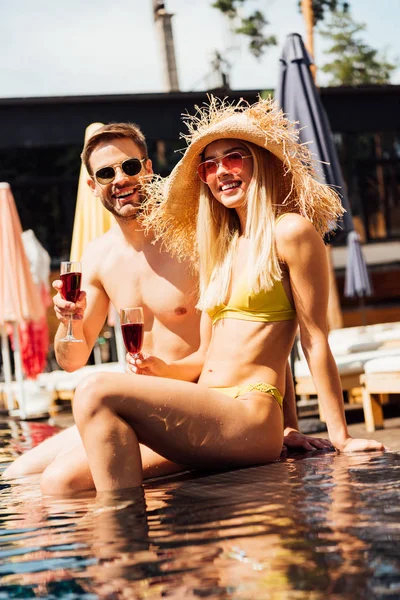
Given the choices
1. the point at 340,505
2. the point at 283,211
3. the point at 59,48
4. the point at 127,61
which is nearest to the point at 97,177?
the point at 283,211

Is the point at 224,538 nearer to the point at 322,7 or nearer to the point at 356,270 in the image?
the point at 356,270

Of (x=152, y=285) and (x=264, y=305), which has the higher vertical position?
(x=152, y=285)

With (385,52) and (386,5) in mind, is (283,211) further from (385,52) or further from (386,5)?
(385,52)

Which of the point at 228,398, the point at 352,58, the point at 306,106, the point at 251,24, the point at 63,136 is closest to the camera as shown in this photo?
the point at 228,398

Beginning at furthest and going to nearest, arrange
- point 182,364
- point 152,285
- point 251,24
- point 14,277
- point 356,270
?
point 251,24 < point 356,270 < point 14,277 < point 152,285 < point 182,364

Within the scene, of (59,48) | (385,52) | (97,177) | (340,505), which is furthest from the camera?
(385,52)

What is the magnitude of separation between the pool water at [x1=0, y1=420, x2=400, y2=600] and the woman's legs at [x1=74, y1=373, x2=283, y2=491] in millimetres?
80

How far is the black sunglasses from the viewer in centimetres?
413

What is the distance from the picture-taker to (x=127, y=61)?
131 ft

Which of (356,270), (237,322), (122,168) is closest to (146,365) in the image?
(237,322)

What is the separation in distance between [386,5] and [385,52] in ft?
26.3

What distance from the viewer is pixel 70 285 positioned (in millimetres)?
3549

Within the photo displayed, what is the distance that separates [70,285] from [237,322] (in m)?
0.66

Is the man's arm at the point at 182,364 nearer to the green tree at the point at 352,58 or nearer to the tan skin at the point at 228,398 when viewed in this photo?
the tan skin at the point at 228,398
